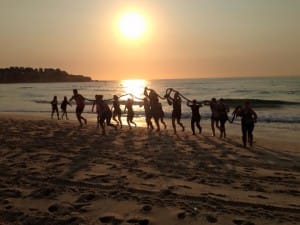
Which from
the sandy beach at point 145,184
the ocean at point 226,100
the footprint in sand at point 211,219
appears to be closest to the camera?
the footprint in sand at point 211,219

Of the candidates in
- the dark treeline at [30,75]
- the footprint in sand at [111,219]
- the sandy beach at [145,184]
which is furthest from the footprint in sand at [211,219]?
the dark treeline at [30,75]

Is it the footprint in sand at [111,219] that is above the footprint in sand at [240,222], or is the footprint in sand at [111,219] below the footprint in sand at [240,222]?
above

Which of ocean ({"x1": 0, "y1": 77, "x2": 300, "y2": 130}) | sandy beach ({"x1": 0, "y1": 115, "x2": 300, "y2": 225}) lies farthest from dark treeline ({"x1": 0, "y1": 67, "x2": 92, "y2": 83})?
sandy beach ({"x1": 0, "y1": 115, "x2": 300, "y2": 225})

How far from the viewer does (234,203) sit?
6.35 m

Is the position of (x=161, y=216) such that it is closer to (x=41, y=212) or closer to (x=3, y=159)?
(x=41, y=212)

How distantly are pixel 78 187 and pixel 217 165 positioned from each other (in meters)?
3.82

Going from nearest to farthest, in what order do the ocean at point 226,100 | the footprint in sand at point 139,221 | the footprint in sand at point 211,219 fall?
the footprint in sand at point 139,221 → the footprint in sand at point 211,219 → the ocean at point 226,100

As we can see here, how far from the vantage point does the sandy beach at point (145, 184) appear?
5.71m

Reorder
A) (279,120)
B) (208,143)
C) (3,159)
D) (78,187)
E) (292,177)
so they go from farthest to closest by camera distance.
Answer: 1. (279,120)
2. (208,143)
3. (3,159)
4. (292,177)
5. (78,187)

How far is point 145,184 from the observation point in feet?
24.6

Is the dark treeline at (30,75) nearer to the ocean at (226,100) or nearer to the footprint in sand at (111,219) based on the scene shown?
the ocean at (226,100)

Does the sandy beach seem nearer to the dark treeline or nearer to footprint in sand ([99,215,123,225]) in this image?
footprint in sand ([99,215,123,225])

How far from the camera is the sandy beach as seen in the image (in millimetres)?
5711

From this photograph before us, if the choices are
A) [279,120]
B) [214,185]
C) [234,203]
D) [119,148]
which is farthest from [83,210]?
[279,120]
